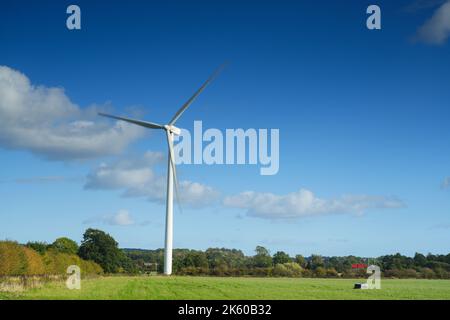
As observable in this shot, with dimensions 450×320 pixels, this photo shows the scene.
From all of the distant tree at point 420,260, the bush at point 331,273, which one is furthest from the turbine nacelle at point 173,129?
the distant tree at point 420,260

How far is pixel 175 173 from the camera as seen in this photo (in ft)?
265

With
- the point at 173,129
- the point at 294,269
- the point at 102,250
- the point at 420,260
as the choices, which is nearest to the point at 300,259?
the point at 294,269

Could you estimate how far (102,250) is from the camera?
160 metres

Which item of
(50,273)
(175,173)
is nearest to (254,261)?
(50,273)

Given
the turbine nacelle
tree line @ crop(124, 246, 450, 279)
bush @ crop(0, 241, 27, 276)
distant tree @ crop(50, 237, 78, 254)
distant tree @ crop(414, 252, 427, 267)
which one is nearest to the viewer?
bush @ crop(0, 241, 27, 276)

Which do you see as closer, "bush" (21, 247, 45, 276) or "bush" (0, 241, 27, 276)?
"bush" (0, 241, 27, 276)

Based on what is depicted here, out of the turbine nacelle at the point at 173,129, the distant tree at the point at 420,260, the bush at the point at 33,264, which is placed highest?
the turbine nacelle at the point at 173,129

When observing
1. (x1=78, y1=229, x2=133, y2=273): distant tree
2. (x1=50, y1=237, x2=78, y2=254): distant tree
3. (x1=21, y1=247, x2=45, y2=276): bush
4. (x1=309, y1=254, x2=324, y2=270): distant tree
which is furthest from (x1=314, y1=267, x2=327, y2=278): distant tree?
(x1=50, y1=237, x2=78, y2=254): distant tree

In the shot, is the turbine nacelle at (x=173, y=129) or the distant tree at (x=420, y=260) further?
the distant tree at (x=420, y=260)

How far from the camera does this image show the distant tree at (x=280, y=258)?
161625 millimetres

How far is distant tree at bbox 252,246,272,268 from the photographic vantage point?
6407 inches

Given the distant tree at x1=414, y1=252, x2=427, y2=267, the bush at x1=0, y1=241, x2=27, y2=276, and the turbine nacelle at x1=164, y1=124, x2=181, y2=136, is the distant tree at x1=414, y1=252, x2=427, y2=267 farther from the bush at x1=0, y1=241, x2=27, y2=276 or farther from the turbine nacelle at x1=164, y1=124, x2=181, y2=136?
the bush at x1=0, y1=241, x2=27, y2=276

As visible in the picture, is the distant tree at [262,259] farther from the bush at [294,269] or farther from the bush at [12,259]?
the bush at [12,259]
